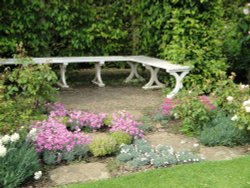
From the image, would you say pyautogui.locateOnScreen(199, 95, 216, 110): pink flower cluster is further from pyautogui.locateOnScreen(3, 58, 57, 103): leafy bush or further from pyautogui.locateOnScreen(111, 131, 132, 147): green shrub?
pyautogui.locateOnScreen(3, 58, 57, 103): leafy bush

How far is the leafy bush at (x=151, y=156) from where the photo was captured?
15.1 ft

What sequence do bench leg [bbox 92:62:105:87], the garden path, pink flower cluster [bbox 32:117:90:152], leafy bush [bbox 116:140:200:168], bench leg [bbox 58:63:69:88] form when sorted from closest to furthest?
the garden path, leafy bush [bbox 116:140:200:168], pink flower cluster [bbox 32:117:90:152], bench leg [bbox 58:63:69:88], bench leg [bbox 92:62:105:87]

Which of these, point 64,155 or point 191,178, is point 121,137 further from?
point 191,178

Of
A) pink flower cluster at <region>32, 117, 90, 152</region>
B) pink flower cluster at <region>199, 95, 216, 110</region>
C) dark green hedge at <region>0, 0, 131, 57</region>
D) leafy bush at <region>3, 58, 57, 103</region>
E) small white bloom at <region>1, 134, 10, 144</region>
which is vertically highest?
dark green hedge at <region>0, 0, 131, 57</region>

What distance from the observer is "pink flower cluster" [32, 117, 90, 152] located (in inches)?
187

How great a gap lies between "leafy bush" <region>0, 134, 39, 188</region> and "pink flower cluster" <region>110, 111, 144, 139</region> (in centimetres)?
140

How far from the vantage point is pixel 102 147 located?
4.82 metres

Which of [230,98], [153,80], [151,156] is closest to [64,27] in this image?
[153,80]

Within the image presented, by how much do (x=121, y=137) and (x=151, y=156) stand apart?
596 millimetres

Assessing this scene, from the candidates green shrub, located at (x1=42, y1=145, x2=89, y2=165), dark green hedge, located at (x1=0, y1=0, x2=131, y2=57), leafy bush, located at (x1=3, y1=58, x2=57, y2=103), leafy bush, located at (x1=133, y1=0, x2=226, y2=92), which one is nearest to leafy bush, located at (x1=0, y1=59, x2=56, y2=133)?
leafy bush, located at (x1=3, y1=58, x2=57, y2=103)

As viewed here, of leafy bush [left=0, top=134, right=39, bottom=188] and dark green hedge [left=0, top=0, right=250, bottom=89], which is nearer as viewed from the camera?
leafy bush [left=0, top=134, right=39, bottom=188]

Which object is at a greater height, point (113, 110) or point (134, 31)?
point (134, 31)

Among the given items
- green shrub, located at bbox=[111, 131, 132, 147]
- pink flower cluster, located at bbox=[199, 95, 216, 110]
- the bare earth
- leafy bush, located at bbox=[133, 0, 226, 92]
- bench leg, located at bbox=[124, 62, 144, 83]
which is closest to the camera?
green shrub, located at bbox=[111, 131, 132, 147]

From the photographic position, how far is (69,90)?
28.1ft
